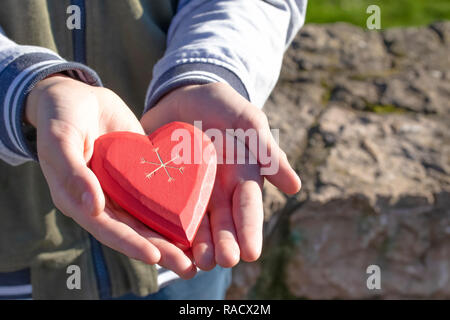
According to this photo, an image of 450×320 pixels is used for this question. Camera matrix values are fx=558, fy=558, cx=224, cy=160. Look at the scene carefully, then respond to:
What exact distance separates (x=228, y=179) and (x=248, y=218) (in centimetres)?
15

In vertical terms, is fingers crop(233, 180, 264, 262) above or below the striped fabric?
above

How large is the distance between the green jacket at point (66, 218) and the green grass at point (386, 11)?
243 centimetres

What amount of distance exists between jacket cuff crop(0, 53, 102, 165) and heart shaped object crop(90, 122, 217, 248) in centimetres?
16

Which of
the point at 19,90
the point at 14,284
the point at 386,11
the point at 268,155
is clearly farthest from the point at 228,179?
the point at 386,11

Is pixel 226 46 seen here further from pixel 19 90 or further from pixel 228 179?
pixel 19 90

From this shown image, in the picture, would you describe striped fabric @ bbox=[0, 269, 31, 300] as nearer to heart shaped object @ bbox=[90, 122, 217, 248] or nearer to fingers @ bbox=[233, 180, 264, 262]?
heart shaped object @ bbox=[90, 122, 217, 248]

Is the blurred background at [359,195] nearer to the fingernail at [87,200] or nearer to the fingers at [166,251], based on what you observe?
the fingers at [166,251]

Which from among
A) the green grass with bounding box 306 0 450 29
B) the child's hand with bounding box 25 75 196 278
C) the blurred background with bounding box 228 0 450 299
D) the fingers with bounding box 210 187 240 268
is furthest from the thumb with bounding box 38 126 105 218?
the green grass with bounding box 306 0 450 29

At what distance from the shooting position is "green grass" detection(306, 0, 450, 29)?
3.61 meters

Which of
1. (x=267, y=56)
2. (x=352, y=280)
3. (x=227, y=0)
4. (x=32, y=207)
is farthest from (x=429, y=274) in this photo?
(x=32, y=207)

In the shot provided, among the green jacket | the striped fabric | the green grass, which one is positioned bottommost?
the green grass

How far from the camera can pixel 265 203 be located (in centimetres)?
185

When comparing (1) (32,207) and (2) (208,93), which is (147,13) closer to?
(2) (208,93)

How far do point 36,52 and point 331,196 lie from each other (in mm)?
1069
